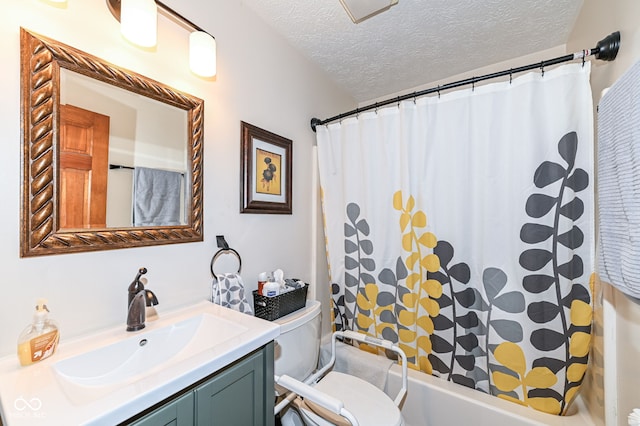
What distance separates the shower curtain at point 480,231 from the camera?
1.13 meters

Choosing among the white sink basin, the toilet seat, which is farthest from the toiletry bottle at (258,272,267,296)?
the toilet seat

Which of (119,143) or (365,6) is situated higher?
(365,6)

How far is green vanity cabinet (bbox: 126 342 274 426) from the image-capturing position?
2.03 feet

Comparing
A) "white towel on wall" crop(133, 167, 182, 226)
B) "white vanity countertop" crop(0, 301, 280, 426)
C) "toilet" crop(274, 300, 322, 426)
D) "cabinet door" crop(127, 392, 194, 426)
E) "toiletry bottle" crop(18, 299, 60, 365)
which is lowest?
"toilet" crop(274, 300, 322, 426)

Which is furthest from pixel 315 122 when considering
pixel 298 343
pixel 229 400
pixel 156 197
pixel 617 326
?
pixel 617 326

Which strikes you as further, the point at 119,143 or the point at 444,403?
the point at 444,403

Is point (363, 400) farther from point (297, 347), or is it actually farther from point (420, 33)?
point (420, 33)

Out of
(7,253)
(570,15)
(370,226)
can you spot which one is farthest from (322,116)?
(7,253)

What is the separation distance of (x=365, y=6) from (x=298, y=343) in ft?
5.48

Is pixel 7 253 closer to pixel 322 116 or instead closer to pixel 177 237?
pixel 177 237

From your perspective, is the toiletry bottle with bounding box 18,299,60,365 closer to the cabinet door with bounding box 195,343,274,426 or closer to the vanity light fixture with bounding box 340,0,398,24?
the cabinet door with bounding box 195,343,274,426

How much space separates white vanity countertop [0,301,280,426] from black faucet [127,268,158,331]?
3 centimetres

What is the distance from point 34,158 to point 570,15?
249 cm

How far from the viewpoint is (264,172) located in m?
1.46
